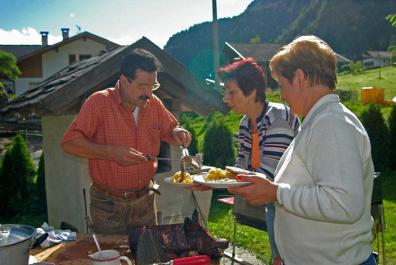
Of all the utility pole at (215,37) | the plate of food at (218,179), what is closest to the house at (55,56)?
the utility pole at (215,37)

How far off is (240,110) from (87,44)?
94.0 ft

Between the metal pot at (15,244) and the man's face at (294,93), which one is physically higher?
the man's face at (294,93)

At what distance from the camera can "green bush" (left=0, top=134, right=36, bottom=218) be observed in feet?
29.5

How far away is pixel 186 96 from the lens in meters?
5.88

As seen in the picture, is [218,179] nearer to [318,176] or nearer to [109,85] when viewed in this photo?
[318,176]

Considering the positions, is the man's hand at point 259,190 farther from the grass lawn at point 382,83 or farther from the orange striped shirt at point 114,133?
the grass lawn at point 382,83

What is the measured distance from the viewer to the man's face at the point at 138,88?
3070 mm

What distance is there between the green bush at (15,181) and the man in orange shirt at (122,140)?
21.7ft

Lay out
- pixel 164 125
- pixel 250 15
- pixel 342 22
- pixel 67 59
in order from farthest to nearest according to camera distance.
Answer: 1. pixel 250 15
2. pixel 342 22
3. pixel 67 59
4. pixel 164 125

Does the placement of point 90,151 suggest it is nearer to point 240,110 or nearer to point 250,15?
point 240,110

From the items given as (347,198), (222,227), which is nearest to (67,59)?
(222,227)

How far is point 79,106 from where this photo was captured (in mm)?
5316

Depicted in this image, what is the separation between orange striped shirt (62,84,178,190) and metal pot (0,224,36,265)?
1.01 meters

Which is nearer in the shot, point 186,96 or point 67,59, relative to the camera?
point 186,96
